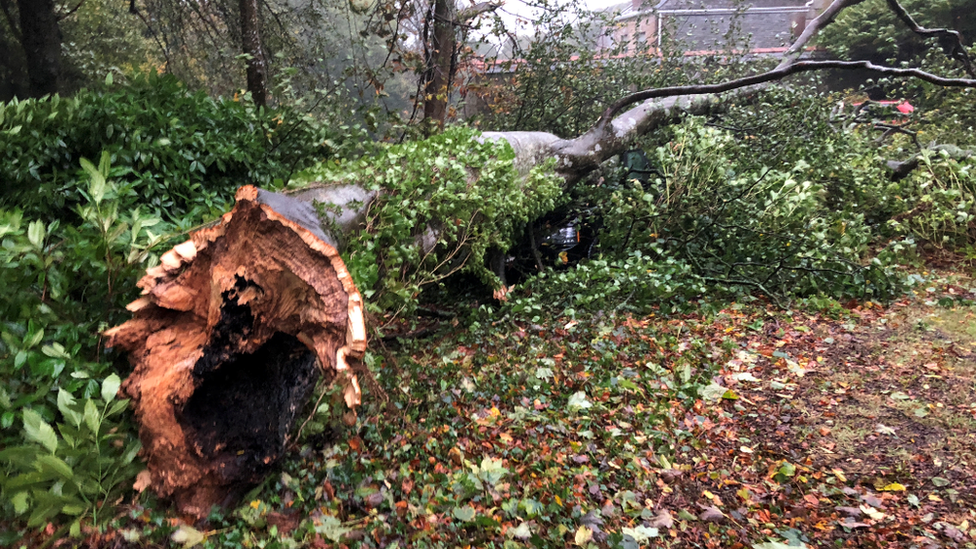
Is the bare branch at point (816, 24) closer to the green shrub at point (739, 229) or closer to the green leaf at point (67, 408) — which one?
the green shrub at point (739, 229)

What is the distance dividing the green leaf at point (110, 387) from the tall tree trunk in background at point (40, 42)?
671cm

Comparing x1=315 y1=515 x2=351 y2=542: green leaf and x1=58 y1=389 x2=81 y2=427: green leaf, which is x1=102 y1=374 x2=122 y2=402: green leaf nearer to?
x1=58 y1=389 x2=81 y2=427: green leaf

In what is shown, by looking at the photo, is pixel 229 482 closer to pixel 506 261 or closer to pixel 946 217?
pixel 506 261

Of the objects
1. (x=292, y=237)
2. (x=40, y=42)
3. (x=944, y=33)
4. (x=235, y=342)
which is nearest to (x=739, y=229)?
(x=292, y=237)

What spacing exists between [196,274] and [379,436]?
1214 millimetres

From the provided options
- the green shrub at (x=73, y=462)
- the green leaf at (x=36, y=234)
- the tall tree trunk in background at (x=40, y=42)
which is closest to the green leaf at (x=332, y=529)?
the green shrub at (x=73, y=462)

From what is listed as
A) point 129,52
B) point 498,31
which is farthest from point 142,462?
point 129,52

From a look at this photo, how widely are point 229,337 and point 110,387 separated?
41 centimetres

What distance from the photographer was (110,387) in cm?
181

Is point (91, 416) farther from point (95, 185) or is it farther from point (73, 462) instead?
point (95, 185)

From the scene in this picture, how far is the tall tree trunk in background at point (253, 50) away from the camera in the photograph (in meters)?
4.84

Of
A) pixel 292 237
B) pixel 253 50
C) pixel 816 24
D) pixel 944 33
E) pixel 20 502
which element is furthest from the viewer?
Result: pixel 816 24

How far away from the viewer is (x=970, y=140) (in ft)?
23.8

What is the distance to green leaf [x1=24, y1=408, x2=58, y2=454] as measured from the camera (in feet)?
5.28
